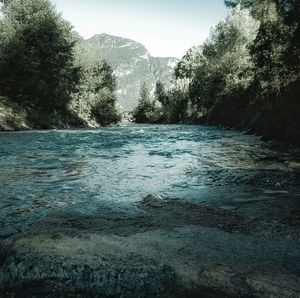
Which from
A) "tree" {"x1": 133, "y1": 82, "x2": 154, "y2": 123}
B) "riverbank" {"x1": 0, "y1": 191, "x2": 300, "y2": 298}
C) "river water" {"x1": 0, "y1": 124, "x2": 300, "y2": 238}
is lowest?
"tree" {"x1": 133, "y1": 82, "x2": 154, "y2": 123}

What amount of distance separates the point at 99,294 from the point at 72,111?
37758 mm

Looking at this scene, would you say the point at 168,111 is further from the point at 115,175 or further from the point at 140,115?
the point at 115,175

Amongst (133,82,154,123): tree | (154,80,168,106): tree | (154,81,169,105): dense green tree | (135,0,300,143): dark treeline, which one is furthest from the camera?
(133,82,154,123): tree

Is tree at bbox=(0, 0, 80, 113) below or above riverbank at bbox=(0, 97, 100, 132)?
above

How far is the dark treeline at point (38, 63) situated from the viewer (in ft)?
104

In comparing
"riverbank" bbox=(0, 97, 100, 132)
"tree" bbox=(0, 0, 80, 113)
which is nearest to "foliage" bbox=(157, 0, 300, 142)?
"riverbank" bbox=(0, 97, 100, 132)

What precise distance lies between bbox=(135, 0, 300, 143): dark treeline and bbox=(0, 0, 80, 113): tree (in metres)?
16.9

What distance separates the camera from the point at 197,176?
28.0ft

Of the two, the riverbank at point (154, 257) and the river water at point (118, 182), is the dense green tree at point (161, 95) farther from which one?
the riverbank at point (154, 257)

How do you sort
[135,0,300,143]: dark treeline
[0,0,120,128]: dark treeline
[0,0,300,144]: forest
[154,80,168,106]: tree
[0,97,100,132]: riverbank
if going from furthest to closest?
[154,80,168,106]: tree → [0,0,120,128]: dark treeline → [0,97,100,132]: riverbank → [0,0,300,144]: forest → [135,0,300,143]: dark treeline

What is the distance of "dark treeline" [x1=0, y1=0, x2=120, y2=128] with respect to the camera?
3180 cm

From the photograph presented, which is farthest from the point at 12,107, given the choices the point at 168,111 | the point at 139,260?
the point at 168,111

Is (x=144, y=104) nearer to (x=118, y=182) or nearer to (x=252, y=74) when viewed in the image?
A: (x=252, y=74)

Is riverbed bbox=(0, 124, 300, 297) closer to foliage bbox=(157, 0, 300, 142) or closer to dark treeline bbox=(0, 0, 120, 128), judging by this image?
foliage bbox=(157, 0, 300, 142)
